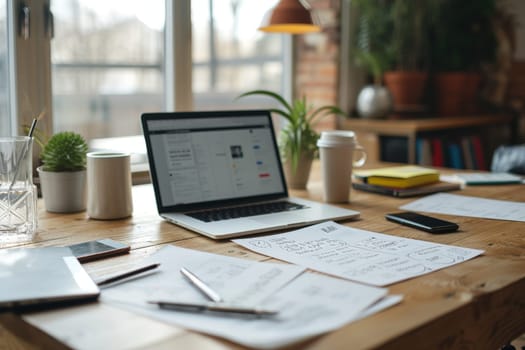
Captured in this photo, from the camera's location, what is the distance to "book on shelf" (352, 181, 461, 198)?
162cm

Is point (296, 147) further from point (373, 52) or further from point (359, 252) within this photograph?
point (373, 52)

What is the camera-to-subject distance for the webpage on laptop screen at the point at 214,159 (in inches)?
54.2

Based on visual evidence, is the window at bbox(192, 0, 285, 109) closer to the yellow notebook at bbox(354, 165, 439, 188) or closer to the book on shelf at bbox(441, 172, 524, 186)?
the book on shelf at bbox(441, 172, 524, 186)

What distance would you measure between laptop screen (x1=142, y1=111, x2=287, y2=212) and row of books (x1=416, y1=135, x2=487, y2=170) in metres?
1.46

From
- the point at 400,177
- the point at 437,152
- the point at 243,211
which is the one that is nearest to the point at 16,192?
the point at 243,211

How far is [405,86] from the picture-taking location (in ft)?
10.2

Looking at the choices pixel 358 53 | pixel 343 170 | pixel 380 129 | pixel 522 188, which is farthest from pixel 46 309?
pixel 358 53

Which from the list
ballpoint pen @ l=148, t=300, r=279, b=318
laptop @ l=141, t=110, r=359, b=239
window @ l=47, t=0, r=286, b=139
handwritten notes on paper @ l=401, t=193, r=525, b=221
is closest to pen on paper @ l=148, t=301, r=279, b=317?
ballpoint pen @ l=148, t=300, r=279, b=318

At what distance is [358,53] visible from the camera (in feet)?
10.0

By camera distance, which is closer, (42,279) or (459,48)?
(42,279)

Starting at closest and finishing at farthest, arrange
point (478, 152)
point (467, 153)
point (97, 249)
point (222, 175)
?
point (97, 249) < point (222, 175) < point (467, 153) < point (478, 152)

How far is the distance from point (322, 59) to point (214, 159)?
1.69 meters

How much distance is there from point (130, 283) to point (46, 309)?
14 cm

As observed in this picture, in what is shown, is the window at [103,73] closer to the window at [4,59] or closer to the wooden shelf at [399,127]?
the wooden shelf at [399,127]
